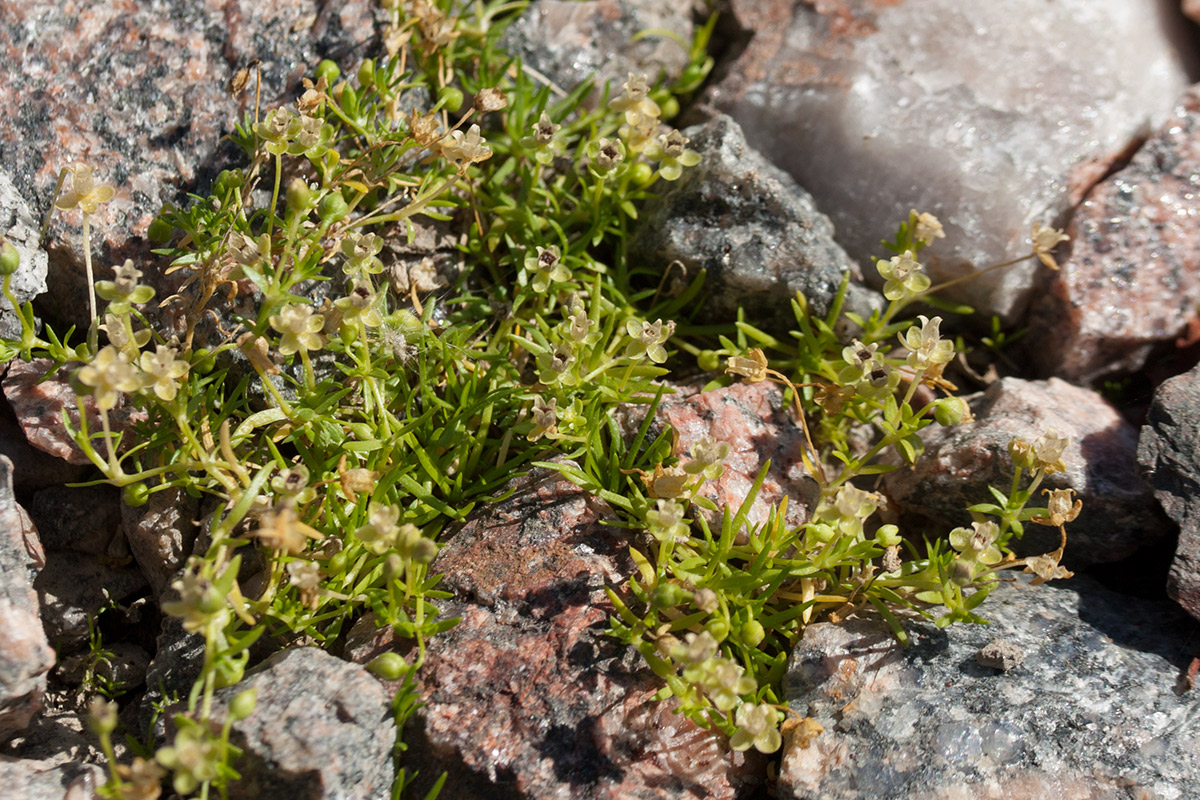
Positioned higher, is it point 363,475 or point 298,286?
point 298,286

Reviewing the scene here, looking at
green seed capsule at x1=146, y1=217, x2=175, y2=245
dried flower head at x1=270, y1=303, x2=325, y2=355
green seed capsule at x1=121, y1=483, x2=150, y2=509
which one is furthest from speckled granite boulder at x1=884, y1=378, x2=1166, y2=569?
green seed capsule at x1=146, y1=217, x2=175, y2=245

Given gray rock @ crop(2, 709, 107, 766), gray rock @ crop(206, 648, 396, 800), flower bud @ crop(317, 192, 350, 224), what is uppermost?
flower bud @ crop(317, 192, 350, 224)

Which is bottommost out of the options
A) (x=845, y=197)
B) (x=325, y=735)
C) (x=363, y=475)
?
(x=325, y=735)

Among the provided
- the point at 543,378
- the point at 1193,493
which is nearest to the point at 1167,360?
the point at 1193,493

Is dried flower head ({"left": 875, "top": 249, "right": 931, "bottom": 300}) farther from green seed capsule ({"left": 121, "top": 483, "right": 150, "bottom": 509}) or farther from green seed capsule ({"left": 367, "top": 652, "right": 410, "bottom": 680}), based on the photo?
green seed capsule ({"left": 121, "top": 483, "right": 150, "bottom": 509})

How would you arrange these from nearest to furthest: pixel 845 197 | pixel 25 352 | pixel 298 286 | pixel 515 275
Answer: pixel 25 352, pixel 298 286, pixel 515 275, pixel 845 197

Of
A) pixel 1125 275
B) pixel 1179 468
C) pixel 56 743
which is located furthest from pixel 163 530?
pixel 1125 275

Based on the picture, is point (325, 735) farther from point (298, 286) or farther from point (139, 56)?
point (139, 56)
